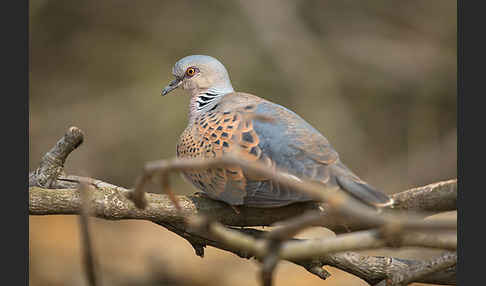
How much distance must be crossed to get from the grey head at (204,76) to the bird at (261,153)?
27 centimetres

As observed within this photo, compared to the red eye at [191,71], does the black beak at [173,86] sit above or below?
below

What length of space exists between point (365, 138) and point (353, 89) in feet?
1.82

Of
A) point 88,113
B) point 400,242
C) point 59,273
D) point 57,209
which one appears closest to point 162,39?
point 88,113

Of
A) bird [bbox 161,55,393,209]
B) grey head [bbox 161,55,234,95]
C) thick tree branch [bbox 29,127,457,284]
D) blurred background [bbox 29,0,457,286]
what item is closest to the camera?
bird [bbox 161,55,393,209]

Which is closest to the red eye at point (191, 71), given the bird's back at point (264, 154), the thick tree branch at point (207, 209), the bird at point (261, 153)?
the bird at point (261, 153)

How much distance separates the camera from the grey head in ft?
10.5

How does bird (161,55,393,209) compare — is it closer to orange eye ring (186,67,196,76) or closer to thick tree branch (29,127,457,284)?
thick tree branch (29,127,457,284)

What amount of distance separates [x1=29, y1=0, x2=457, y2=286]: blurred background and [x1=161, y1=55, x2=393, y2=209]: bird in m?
3.27

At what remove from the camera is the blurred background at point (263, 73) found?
20.5 feet

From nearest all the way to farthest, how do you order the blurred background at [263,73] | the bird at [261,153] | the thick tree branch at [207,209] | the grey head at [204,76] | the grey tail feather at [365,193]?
the grey tail feather at [365,193] < the bird at [261,153] < the thick tree branch at [207,209] < the grey head at [204,76] < the blurred background at [263,73]

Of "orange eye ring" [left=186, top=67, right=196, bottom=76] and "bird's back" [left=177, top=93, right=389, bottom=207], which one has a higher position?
"orange eye ring" [left=186, top=67, right=196, bottom=76]

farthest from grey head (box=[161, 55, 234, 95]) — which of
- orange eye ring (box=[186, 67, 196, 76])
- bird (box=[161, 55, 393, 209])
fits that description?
bird (box=[161, 55, 393, 209])

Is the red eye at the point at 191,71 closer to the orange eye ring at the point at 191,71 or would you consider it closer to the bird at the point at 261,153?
the orange eye ring at the point at 191,71

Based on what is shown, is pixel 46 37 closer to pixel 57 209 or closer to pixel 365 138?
pixel 365 138
